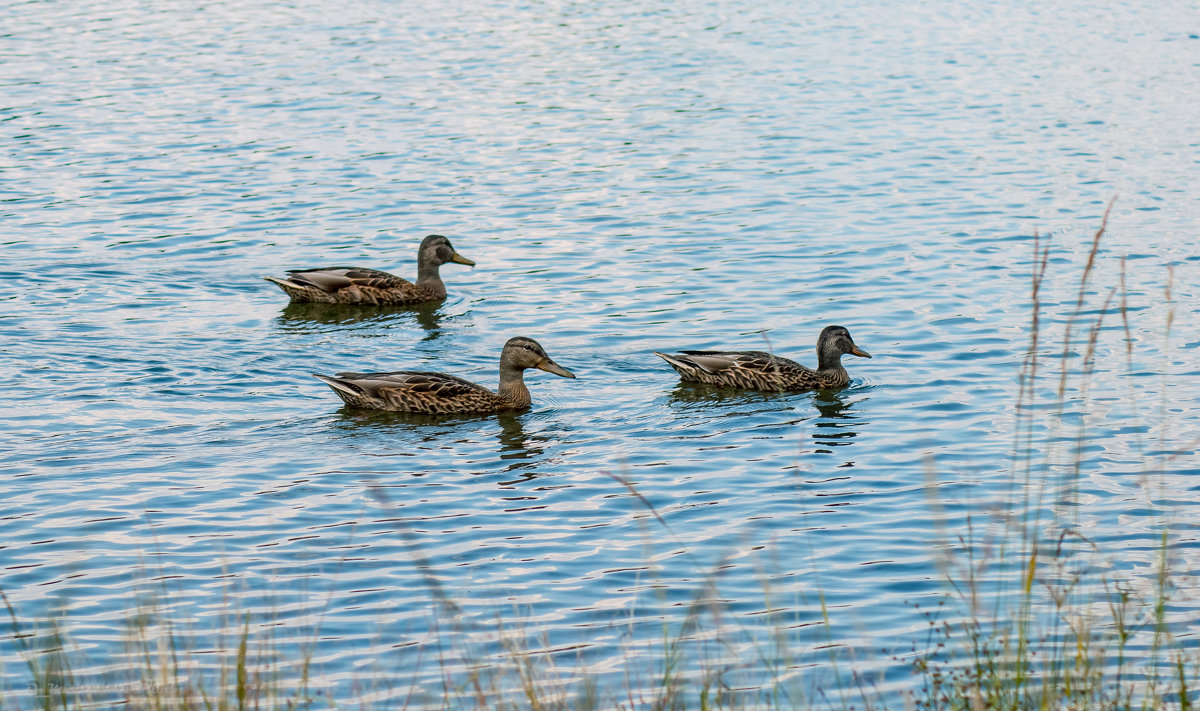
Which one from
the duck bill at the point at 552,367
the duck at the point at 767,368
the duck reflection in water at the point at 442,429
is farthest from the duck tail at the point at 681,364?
the duck reflection in water at the point at 442,429

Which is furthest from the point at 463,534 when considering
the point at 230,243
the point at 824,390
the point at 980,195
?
the point at 980,195

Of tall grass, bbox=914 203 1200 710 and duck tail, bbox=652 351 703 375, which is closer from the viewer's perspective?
tall grass, bbox=914 203 1200 710

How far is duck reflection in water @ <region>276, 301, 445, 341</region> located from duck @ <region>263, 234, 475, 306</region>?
7cm

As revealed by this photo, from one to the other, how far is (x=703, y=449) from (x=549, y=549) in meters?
2.57

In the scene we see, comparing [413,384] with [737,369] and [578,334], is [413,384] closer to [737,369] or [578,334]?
[737,369]

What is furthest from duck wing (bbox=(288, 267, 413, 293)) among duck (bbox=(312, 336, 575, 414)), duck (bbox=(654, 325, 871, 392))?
duck (bbox=(654, 325, 871, 392))

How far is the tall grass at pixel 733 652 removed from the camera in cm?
648

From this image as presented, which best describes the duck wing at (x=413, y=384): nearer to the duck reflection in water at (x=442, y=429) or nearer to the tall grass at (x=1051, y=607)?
the duck reflection in water at (x=442, y=429)

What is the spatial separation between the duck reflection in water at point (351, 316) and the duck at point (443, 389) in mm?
2743

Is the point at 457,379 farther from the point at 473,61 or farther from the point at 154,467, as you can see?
the point at 473,61

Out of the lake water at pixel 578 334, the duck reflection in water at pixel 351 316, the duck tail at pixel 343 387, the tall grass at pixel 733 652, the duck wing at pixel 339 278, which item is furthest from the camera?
the duck wing at pixel 339 278

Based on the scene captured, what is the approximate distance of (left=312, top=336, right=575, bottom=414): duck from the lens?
1299 cm

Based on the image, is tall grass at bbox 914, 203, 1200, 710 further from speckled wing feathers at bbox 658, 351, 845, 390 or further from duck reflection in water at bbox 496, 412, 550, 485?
duck reflection in water at bbox 496, 412, 550, 485

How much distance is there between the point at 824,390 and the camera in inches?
551
